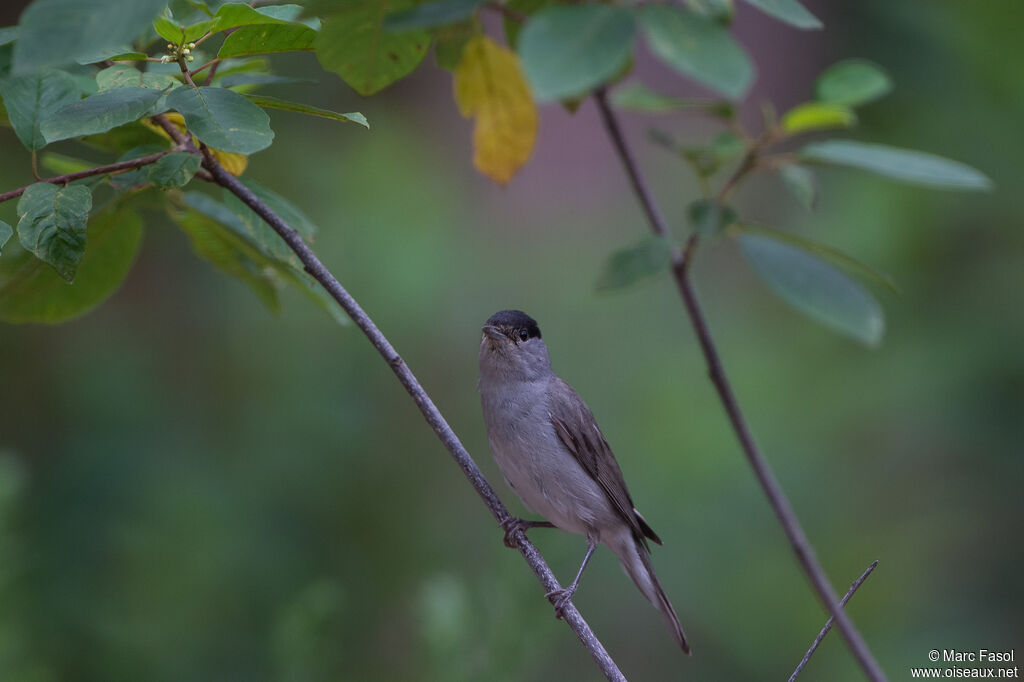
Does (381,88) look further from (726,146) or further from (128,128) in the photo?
(726,146)

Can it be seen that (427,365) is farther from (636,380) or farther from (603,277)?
(603,277)

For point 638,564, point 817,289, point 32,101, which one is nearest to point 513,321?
point 638,564

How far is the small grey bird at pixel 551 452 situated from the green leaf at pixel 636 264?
1.60 meters

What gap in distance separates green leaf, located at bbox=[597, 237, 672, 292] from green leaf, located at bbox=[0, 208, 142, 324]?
109 centimetres

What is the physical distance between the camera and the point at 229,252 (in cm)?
225

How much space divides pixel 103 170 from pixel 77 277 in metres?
0.57

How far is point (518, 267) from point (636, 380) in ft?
3.75

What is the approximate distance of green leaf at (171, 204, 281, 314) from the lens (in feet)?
7.13

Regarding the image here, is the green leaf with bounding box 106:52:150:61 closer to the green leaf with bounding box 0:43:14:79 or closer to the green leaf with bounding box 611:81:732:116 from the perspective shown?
the green leaf with bounding box 0:43:14:79

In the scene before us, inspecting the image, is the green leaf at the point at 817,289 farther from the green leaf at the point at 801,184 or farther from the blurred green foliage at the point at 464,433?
the blurred green foliage at the point at 464,433

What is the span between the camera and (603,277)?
197cm

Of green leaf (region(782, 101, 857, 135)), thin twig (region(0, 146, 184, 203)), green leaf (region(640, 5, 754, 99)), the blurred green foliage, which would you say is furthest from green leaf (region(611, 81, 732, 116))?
the blurred green foliage

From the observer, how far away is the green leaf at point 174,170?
5.46ft

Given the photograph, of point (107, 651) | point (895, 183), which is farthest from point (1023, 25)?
point (107, 651)
